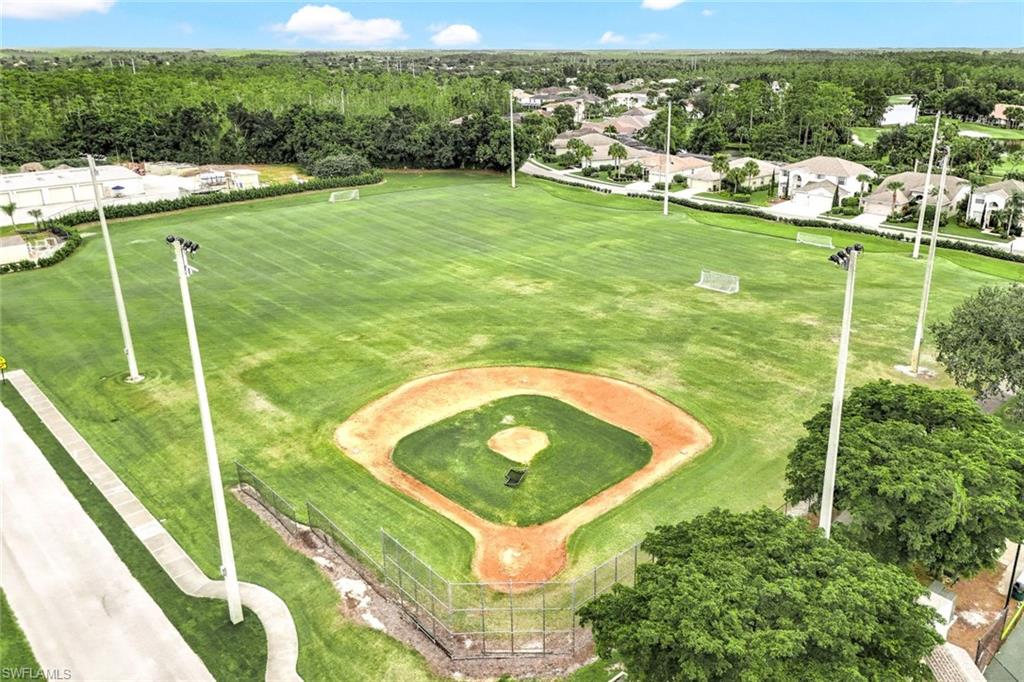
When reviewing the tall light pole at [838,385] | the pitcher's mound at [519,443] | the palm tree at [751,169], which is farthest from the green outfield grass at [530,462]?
the palm tree at [751,169]

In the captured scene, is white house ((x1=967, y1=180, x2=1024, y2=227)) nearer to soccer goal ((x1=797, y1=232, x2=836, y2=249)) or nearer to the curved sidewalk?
soccer goal ((x1=797, y1=232, x2=836, y2=249))

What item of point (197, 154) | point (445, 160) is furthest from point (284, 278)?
point (197, 154)

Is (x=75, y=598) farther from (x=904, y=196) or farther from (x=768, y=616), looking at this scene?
(x=904, y=196)

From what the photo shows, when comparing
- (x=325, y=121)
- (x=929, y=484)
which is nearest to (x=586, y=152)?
(x=325, y=121)

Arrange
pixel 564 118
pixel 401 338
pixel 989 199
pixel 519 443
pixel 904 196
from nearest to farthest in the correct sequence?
1. pixel 519 443
2. pixel 401 338
3. pixel 989 199
4. pixel 904 196
5. pixel 564 118

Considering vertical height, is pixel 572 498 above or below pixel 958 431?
below

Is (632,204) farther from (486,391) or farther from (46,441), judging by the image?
(46,441)

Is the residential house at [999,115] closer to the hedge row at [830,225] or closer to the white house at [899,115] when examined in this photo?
the white house at [899,115]
